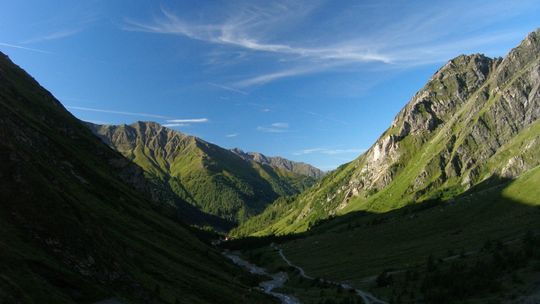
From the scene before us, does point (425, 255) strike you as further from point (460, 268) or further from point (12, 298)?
point (12, 298)

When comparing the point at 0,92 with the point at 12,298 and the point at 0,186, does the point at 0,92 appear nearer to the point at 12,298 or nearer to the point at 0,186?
the point at 0,186

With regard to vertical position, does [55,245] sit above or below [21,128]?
below

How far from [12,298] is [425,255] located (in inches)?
4229

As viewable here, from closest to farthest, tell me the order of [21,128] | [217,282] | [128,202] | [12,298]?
[12,298], [217,282], [21,128], [128,202]

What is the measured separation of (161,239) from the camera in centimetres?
10575

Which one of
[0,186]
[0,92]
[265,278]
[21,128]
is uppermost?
[0,92]

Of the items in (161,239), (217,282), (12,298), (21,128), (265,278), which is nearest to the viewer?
(12,298)

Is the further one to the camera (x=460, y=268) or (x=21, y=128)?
(x=21, y=128)

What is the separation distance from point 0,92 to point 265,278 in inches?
4375

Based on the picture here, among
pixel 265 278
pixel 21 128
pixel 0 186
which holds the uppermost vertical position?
pixel 21 128

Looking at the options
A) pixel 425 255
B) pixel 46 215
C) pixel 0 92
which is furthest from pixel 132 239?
pixel 0 92

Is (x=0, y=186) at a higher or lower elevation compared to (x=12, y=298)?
higher

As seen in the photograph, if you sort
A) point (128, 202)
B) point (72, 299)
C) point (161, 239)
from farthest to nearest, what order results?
point (128, 202) < point (161, 239) < point (72, 299)

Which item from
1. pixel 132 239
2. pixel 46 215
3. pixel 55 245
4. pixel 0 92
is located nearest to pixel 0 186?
pixel 46 215
